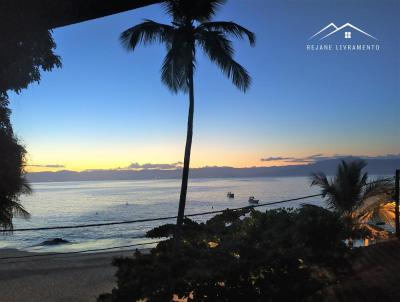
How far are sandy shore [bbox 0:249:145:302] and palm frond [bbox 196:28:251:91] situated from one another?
9017mm

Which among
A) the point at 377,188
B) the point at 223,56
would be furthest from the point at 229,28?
the point at 377,188

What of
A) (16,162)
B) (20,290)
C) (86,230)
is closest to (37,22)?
(16,162)

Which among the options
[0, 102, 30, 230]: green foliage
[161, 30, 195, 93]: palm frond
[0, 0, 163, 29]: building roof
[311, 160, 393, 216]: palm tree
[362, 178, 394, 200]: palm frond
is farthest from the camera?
[311, 160, 393, 216]: palm tree

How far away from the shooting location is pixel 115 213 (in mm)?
82938

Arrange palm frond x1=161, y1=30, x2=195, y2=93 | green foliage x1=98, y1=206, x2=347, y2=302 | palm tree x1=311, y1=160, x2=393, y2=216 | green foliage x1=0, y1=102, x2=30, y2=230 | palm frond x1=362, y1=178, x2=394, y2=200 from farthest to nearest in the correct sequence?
palm tree x1=311, y1=160, x2=393, y2=216, palm frond x1=362, y1=178, x2=394, y2=200, palm frond x1=161, y1=30, x2=195, y2=93, green foliage x1=0, y1=102, x2=30, y2=230, green foliage x1=98, y1=206, x2=347, y2=302

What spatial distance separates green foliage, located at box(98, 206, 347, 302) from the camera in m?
3.93

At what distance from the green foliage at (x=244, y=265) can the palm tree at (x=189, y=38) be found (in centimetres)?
980

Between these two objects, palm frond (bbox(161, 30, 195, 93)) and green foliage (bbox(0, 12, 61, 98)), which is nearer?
green foliage (bbox(0, 12, 61, 98))

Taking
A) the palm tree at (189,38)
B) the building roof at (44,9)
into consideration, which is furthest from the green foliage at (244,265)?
the palm tree at (189,38)

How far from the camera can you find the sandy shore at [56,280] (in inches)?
615

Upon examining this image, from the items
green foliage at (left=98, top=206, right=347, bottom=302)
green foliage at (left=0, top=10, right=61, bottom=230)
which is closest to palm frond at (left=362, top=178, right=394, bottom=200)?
green foliage at (left=98, top=206, right=347, bottom=302)

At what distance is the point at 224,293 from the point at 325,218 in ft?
5.81

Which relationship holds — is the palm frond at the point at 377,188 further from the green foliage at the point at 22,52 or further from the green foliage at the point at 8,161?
the green foliage at the point at 22,52

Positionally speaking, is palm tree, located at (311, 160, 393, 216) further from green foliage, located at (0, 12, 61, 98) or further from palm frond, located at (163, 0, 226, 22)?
green foliage, located at (0, 12, 61, 98)
